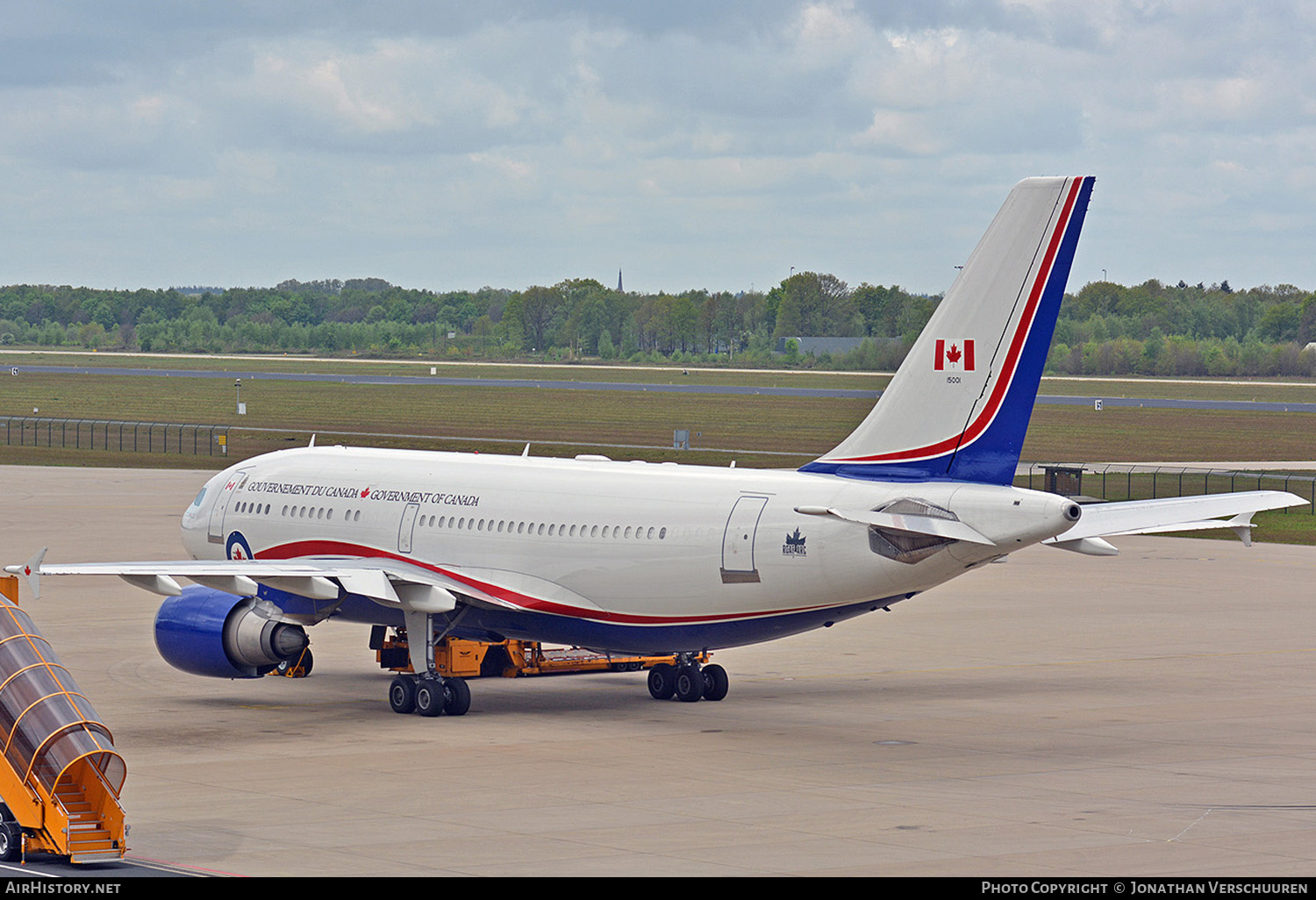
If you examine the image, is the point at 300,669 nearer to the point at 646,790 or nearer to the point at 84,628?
the point at 84,628

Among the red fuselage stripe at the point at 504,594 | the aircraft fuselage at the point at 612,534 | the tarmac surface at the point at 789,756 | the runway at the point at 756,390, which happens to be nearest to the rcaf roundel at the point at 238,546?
the aircraft fuselage at the point at 612,534

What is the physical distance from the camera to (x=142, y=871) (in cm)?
1945

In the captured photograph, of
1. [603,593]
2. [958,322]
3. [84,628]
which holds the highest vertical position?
[958,322]

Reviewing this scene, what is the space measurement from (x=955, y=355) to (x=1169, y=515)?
5133mm

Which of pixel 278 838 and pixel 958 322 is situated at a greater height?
pixel 958 322

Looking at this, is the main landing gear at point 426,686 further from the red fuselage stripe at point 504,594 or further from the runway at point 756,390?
the runway at point 756,390

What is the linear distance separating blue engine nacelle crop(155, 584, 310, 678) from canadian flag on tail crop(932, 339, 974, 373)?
13026 millimetres

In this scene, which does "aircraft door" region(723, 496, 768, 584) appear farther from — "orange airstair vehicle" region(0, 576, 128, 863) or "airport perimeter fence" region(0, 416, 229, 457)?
"airport perimeter fence" region(0, 416, 229, 457)

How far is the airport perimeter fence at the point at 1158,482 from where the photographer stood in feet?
251

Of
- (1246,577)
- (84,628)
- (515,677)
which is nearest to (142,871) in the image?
(515,677)

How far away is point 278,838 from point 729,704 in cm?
1277

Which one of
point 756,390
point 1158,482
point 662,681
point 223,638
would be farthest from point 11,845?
point 756,390

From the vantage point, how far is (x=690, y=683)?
3291 centimetres

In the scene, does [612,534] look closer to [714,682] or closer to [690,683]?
[690,683]
